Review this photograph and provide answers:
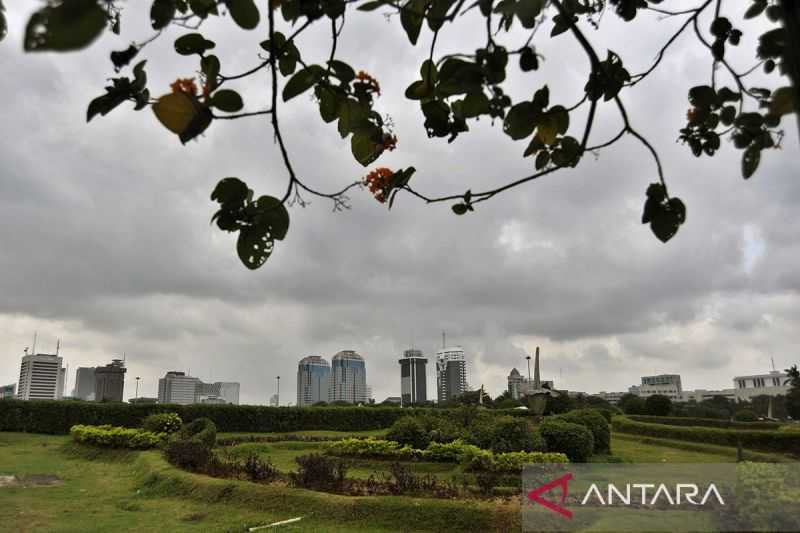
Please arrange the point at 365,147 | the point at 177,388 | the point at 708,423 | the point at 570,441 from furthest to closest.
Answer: the point at 177,388, the point at 708,423, the point at 570,441, the point at 365,147

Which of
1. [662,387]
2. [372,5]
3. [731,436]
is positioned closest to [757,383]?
[662,387]

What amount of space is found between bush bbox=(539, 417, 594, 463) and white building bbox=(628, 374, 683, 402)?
83.9 metres

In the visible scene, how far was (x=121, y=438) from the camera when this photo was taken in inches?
520

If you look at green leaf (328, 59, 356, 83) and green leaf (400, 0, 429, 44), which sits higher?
green leaf (400, 0, 429, 44)

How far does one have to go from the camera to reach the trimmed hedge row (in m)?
17.6

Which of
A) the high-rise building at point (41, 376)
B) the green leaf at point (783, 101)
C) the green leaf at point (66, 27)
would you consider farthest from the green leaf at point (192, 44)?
the high-rise building at point (41, 376)

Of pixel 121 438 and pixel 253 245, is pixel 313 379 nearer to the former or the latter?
pixel 121 438

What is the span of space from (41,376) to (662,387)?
290 feet

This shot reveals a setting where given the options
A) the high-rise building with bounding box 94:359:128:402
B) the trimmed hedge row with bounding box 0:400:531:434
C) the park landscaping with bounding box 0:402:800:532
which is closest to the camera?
the park landscaping with bounding box 0:402:800:532

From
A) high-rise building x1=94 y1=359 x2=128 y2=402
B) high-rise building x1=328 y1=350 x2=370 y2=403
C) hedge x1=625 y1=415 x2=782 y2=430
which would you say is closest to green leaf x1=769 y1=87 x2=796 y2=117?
hedge x1=625 y1=415 x2=782 y2=430

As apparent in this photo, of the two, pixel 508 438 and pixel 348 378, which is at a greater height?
pixel 348 378

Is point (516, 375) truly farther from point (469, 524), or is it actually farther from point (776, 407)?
point (469, 524)

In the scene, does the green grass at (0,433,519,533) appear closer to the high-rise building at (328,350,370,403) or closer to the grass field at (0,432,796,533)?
the grass field at (0,432,796,533)

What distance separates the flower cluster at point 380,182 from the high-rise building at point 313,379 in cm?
6121
